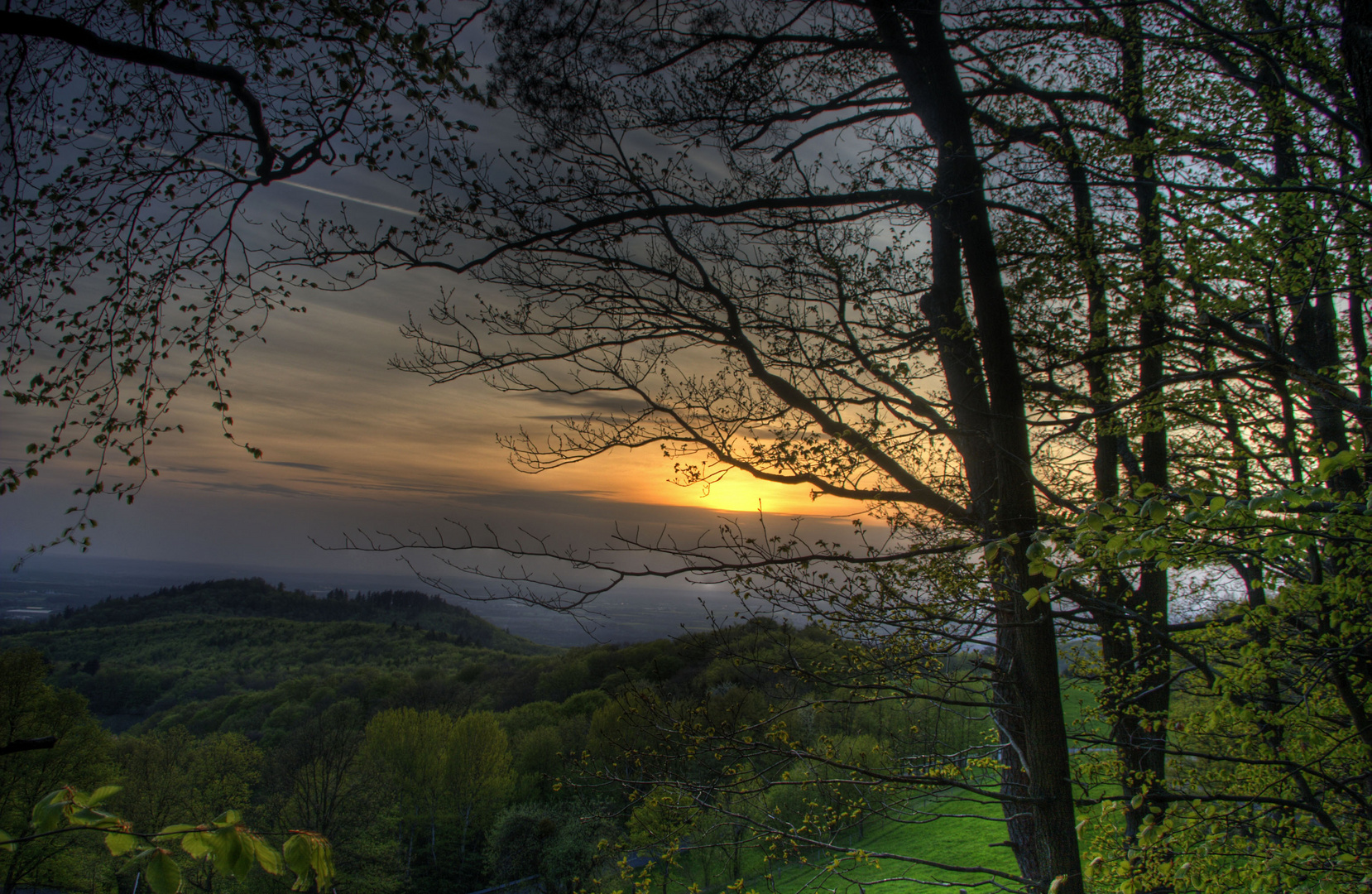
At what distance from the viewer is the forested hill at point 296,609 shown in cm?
8569

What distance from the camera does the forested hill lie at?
85688 mm

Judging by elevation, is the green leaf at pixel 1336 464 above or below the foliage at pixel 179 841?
above

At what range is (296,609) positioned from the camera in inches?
3701

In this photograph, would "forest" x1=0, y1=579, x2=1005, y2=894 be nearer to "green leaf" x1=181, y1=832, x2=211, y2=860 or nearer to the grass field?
"green leaf" x1=181, y1=832, x2=211, y2=860

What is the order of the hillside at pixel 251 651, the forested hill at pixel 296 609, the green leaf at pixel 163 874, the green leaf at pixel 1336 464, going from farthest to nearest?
the forested hill at pixel 296 609 → the hillside at pixel 251 651 → the green leaf at pixel 1336 464 → the green leaf at pixel 163 874

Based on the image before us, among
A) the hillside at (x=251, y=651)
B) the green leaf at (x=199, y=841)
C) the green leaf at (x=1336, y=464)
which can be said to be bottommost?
the hillside at (x=251, y=651)

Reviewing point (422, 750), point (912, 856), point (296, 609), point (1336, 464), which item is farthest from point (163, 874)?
point (296, 609)

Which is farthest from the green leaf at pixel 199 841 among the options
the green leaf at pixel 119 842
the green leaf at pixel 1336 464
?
the green leaf at pixel 1336 464

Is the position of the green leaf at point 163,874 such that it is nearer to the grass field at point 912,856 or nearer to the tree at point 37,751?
the grass field at point 912,856

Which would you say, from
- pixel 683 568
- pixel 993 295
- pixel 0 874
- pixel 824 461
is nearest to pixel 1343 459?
pixel 993 295

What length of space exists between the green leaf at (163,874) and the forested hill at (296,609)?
306 ft

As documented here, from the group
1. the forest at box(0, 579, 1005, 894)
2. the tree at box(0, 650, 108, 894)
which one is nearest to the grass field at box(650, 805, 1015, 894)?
the forest at box(0, 579, 1005, 894)

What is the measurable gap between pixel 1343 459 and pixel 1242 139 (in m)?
4.93

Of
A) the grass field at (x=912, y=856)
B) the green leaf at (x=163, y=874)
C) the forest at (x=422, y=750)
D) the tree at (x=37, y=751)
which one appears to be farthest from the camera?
the grass field at (x=912, y=856)
